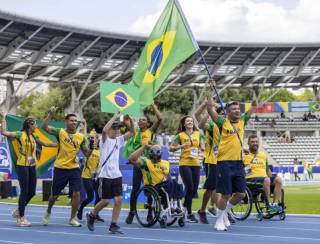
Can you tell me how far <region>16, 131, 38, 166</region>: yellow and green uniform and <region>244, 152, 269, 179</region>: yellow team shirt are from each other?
12.0 ft

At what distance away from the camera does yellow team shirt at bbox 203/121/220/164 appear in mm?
9969

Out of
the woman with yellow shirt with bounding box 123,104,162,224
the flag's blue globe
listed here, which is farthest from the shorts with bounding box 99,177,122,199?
the woman with yellow shirt with bounding box 123,104,162,224

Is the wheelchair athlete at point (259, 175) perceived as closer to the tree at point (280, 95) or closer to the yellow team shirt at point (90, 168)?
the yellow team shirt at point (90, 168)

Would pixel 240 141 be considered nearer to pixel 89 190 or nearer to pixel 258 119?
pixel 89 190

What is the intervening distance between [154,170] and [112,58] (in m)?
34.1

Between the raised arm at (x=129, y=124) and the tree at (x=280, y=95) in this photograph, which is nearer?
the raised arm at (x=129, y=124)

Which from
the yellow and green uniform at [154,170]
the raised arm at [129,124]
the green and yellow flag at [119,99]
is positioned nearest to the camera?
the green and yellow flag at [119,99]

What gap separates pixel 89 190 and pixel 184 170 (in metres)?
1.93

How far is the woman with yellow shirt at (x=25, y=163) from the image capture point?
32.6ft

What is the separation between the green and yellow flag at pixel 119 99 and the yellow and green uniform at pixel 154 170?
3.95 ft

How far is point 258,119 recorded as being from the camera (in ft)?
190

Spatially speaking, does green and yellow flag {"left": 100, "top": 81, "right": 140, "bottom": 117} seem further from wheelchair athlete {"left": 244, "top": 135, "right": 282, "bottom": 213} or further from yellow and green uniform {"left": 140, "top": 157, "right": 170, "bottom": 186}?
wheelchair athlete {"left": 244, "top": 135, "right": 282, "bottom": 213}

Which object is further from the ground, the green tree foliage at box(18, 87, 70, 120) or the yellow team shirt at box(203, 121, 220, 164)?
the green tree foliage at box(18, 87, 70, 120)

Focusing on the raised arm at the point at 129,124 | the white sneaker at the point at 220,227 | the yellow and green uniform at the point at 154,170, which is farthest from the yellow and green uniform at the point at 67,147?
the white sneaker at the point at 220,227
